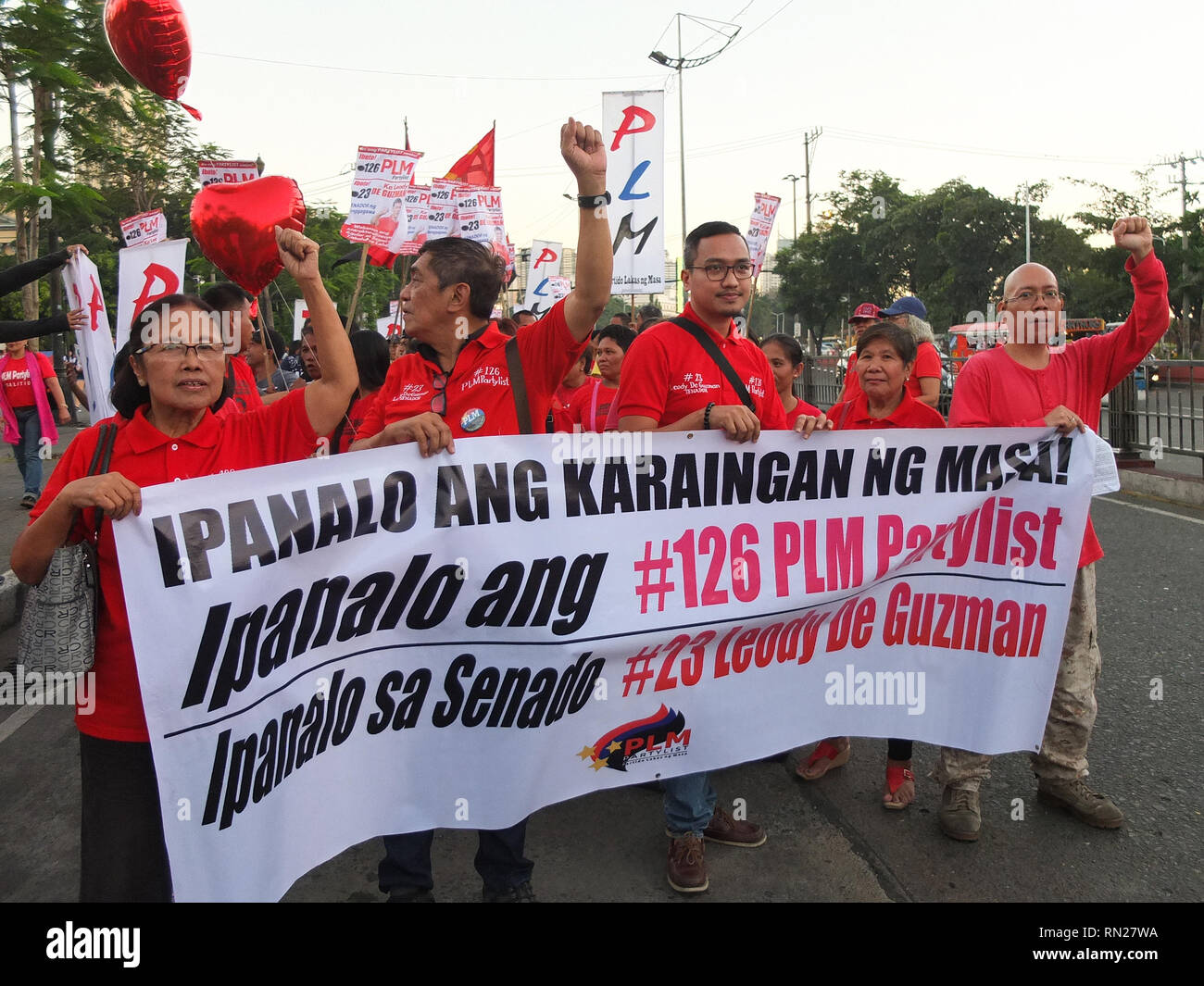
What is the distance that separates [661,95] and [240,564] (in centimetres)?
764

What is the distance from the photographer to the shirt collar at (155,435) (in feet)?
7.84

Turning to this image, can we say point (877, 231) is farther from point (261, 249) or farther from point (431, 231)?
point (261, 249)

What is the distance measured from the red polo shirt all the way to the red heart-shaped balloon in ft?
6.03

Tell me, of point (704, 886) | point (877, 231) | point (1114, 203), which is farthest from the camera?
point (877, 231)

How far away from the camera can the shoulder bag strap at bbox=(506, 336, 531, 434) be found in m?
2.93

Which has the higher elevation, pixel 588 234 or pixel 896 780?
pixel 588 234

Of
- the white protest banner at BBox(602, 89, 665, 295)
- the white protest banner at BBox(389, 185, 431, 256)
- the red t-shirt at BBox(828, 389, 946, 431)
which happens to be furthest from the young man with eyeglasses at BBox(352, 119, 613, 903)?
the white protest banner at BBox(389, 185, 431, 256)

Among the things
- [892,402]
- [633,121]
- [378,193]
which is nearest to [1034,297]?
[892,402]

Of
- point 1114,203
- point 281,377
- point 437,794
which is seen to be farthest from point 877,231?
point 437,794

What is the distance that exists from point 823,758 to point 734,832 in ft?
2.44

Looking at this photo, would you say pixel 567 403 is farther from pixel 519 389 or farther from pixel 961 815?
pixel 961 815

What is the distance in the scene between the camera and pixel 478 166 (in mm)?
12758

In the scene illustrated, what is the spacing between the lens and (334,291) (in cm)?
3425
